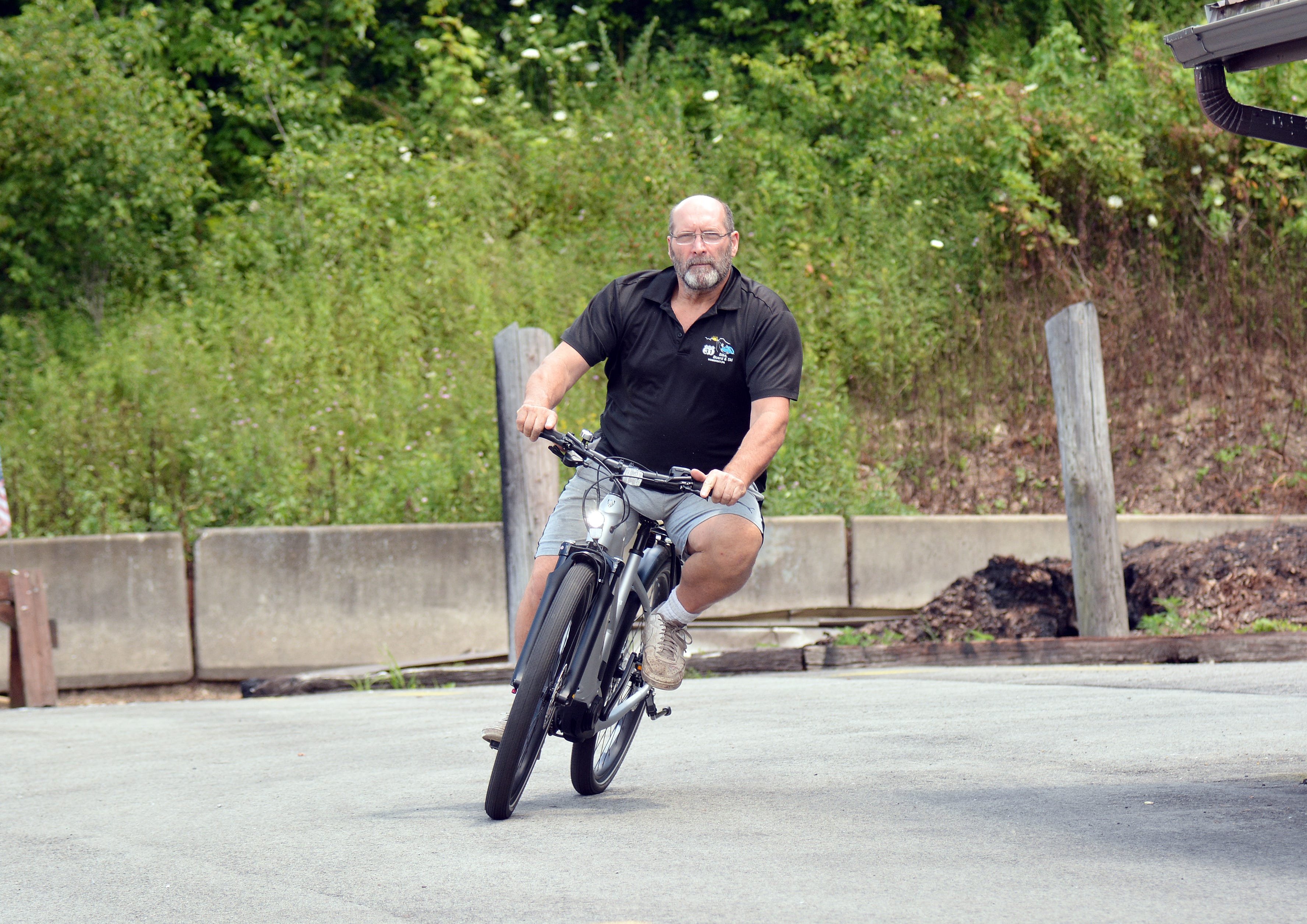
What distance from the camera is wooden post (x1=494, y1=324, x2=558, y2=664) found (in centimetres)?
972

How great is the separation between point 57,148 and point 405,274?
3444 millimetres

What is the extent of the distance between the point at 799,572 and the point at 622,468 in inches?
248

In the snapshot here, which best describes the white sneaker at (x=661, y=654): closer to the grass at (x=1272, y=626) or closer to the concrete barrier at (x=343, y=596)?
the grass at (x=1272, y=626)

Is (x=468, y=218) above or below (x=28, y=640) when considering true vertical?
above

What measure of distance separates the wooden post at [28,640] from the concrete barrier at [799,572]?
4.54 m

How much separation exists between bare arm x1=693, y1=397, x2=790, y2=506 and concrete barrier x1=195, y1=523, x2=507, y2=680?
228 inches

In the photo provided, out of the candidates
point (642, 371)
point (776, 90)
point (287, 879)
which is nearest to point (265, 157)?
point (776, 90)

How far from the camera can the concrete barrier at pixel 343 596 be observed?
34.6 feet

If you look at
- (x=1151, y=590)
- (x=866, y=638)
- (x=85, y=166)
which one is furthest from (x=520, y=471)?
(x=85, y=166)

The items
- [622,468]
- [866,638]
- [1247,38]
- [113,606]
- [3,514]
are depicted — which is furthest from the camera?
[113,606]

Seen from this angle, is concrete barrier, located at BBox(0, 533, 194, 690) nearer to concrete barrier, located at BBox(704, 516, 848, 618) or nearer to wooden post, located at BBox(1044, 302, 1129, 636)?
concrete barrier, located at BBox(704, 516, 848, 618)

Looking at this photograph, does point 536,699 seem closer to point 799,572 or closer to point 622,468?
point 622,468

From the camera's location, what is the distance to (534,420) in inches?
187

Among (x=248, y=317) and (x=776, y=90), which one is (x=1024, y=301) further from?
(x=248, y=317)
